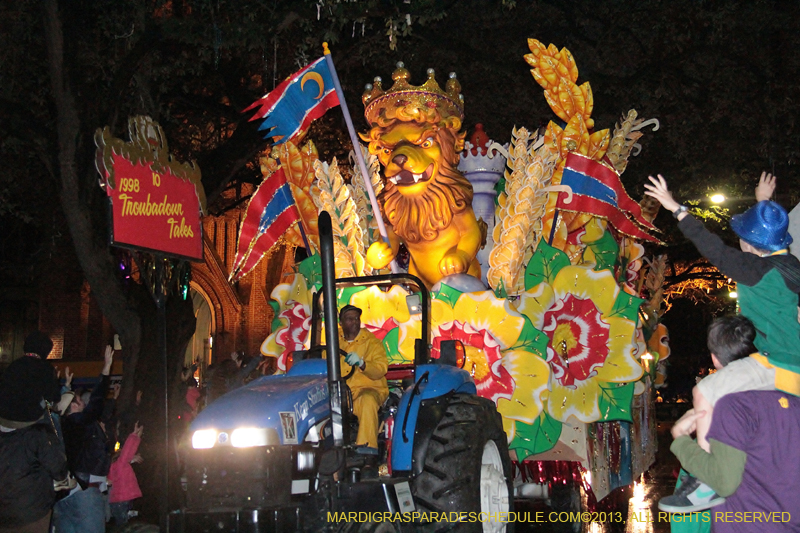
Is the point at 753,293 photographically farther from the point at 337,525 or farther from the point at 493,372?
the point at 493,372

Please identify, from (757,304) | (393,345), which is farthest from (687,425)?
(393,345)

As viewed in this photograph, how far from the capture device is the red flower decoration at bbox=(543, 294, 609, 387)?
749 centimetres

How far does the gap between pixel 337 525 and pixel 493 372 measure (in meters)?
2.86

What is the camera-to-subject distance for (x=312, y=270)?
853cm

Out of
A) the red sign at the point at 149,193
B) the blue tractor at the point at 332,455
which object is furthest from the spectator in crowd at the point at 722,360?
the red sign at the point at 149,193

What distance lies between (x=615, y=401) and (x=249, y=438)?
4019 millimetres

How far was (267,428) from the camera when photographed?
15.4ft

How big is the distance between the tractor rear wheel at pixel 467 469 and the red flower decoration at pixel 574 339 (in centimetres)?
139

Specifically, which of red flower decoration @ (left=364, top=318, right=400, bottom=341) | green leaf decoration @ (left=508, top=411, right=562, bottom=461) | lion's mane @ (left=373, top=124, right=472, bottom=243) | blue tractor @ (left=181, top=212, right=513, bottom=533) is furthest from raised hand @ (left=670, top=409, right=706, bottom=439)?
lion's mane @ (left=373, top=124, right=472, bottom=243)

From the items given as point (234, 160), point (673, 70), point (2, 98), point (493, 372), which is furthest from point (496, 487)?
point (673, 70)

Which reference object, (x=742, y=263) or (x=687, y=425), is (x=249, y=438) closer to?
(x=687, y=425)

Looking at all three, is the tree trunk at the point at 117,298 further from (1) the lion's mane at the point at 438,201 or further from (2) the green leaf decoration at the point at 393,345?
(1) the lion's mane at the point at 438,201

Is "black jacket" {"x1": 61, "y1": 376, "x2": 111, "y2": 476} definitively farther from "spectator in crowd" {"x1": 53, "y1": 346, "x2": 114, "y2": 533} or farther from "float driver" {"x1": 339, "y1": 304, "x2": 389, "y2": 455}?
"float driver" {"x1": 339, "y1": 304, "x2": 389, "y2": 455}

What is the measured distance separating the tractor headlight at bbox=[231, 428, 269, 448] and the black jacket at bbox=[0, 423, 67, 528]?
1618 mm
